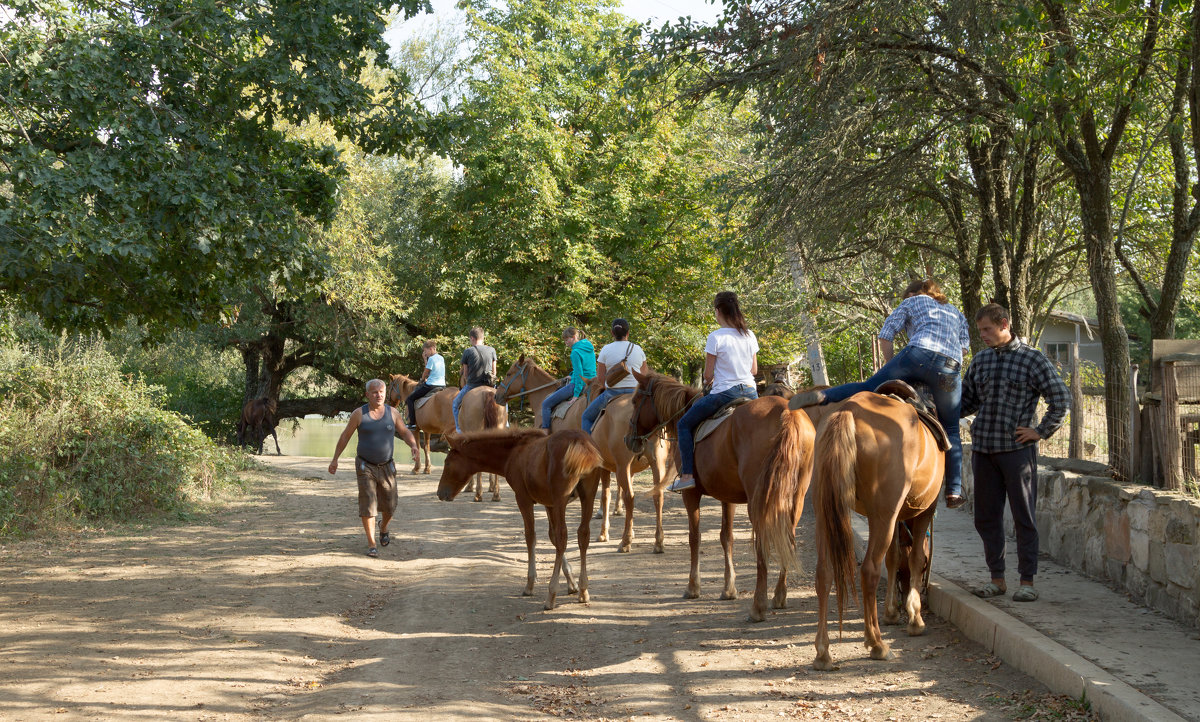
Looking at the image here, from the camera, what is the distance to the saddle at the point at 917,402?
6.90 meters

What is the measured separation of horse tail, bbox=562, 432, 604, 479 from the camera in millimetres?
8195

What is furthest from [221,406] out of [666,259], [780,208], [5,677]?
[5,677]

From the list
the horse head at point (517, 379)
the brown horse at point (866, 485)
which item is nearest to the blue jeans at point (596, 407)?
the horse head at point (517, 379)

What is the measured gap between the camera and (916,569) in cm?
721

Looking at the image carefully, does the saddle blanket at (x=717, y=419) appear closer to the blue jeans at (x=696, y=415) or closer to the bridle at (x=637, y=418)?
the blue jeans at (x=696, y=415)

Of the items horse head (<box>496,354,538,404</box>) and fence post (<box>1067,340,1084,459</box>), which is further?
horse head (<box>496,354,538,404</box>)

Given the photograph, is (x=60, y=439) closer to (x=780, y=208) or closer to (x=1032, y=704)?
(x=780, y=208)

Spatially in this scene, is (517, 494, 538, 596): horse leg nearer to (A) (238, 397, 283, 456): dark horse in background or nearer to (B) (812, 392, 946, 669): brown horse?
(B) (812, 392, 946, 669): brown horse

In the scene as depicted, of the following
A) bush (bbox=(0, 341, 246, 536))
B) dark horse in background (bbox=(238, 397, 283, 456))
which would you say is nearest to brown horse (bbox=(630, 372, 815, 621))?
bush (bbox=(0, 341, 246, 536))

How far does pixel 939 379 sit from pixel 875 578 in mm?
1894

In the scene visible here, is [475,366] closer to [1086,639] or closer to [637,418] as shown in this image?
[637,418]

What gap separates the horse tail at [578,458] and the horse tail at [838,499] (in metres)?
2.44

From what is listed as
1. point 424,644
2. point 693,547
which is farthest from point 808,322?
point 424,644

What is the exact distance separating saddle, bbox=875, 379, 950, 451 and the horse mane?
2440 mm
